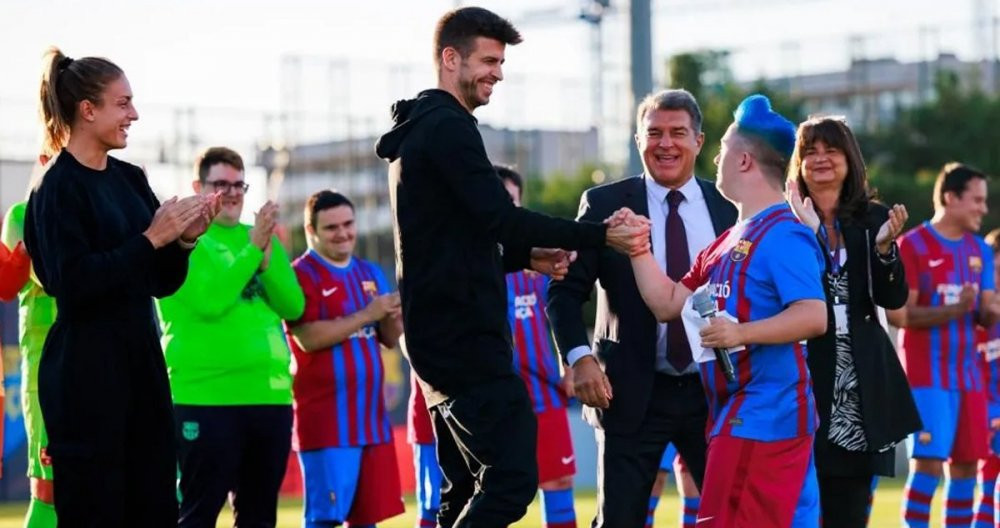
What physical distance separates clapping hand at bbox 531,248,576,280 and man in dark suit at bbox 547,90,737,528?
22.0 inches

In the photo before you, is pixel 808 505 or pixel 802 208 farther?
pixel 802 208

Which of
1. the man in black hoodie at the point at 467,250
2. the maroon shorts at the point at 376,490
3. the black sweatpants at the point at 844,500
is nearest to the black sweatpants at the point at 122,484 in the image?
the man in black hoodie at the point at 467,250

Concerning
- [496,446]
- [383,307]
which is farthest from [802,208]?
[383,307]

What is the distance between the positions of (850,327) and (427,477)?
333 centimetres

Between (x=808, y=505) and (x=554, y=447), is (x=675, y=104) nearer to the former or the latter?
(x=808, y=505)

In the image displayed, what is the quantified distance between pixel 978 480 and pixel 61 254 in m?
7.40

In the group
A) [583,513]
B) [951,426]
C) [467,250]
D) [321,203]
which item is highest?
[321,203]

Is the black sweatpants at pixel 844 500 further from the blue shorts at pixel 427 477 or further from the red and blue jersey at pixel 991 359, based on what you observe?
the red and blue jersey at pixel 991 359

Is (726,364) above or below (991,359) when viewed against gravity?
above

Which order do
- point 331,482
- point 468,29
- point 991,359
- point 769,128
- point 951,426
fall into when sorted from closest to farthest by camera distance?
1. point 468,29
2. point 769,128
3. point 331,482
4. point 951,426
5. point 991,359

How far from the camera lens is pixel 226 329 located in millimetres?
8672

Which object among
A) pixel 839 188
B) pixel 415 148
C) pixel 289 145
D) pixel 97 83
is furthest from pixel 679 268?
pixel 289 145

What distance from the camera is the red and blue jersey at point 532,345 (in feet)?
33.2

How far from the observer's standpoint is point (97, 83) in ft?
19.7
